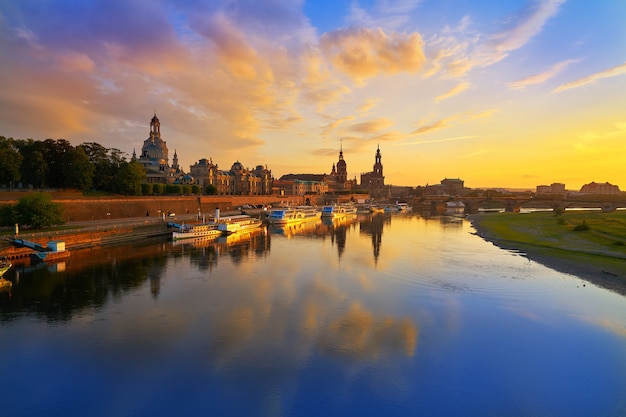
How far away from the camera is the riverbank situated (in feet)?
89.9

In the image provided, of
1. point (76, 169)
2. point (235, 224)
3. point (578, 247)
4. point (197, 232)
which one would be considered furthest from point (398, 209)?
point (76, 169)

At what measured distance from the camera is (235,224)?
54.1 meters

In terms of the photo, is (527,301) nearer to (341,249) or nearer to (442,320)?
(442,320)

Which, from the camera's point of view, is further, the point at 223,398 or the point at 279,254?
the point at 279,254

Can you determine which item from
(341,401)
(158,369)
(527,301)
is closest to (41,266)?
(158,369)

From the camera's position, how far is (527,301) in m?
21.6

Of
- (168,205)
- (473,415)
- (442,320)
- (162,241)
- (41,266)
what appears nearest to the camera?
(473,415)

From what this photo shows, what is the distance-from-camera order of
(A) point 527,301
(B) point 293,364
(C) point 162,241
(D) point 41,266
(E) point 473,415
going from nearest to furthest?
1. (E) point 473,415
2. (B) point 293,364
3. (A) point 527,301
4. (D) point 41,266
5. (C) point 162,241

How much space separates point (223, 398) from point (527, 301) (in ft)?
58.7

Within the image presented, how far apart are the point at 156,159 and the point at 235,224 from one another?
55433mm

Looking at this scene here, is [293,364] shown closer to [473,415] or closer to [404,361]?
[404,361]

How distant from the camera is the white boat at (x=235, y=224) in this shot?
52.1 m

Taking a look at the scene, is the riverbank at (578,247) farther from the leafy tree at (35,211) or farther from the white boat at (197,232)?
the leafy tree at (35,211)

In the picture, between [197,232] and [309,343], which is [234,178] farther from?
[309,343]
